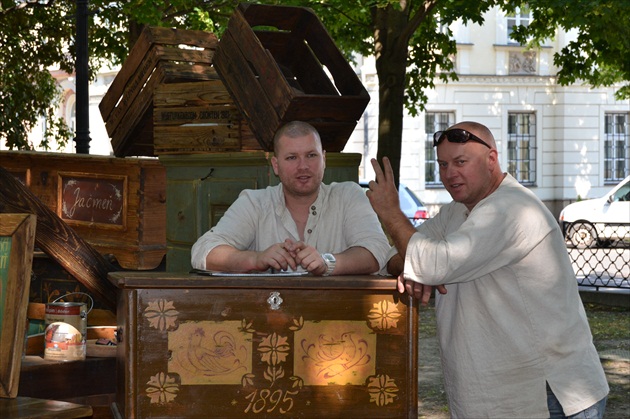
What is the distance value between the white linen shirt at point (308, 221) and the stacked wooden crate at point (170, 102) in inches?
76.1

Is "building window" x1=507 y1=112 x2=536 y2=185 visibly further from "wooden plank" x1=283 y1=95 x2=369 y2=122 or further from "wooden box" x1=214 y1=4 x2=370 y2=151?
"wooden plank" x1=283 y1=95 x2=369 y2=122

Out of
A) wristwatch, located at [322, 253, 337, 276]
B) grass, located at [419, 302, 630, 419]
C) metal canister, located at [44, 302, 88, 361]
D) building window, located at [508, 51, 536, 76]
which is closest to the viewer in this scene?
wristwatch, located at [322, 253, 337, 276]

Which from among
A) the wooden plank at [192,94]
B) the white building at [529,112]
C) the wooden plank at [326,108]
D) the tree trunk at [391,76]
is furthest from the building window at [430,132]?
the wooden plank at [326,108]

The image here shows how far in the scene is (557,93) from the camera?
32.8 m

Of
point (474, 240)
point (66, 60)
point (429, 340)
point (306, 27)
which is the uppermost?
point (66, 60)

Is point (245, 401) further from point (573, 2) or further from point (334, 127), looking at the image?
point (573, 2)

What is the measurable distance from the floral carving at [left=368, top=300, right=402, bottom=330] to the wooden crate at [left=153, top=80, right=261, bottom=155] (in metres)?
2.80

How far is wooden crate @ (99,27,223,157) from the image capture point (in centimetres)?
712

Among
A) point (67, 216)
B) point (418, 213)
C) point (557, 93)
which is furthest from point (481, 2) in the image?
point (557, 93)

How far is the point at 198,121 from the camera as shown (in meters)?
6.62

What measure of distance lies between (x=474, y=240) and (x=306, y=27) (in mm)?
3107

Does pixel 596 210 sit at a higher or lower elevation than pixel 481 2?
lower

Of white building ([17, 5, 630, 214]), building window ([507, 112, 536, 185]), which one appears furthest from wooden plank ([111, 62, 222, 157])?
building window ([507, 112, 536, 185])

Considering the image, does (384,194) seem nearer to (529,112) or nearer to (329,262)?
(329,262)
